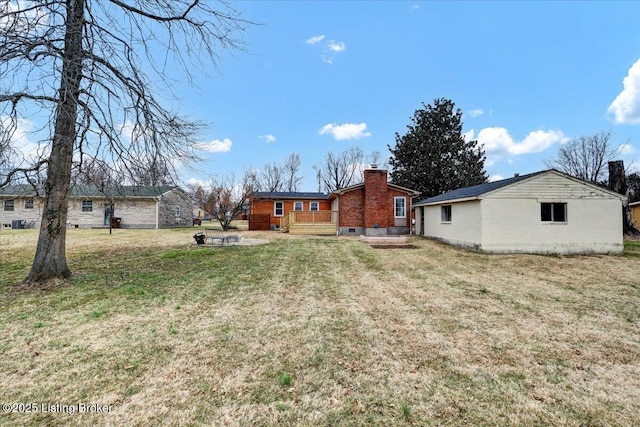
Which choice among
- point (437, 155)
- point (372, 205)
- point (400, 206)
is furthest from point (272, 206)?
point (437, 155)

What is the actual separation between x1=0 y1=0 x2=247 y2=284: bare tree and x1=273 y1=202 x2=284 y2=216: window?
18.0 meters

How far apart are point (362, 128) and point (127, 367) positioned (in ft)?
130

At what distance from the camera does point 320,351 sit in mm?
3459

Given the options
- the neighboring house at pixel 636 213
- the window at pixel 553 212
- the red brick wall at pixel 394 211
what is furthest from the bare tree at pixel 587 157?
the window at pixel 553 212

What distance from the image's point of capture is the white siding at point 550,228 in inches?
476

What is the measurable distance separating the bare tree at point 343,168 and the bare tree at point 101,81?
3647 cm

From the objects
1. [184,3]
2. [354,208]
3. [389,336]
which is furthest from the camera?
[354,208]

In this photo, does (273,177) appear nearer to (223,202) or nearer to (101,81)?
(223,202)

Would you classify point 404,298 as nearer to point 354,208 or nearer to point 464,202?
point 464,202

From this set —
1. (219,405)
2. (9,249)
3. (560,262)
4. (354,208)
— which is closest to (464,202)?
(560,262)

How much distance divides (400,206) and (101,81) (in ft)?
59.4

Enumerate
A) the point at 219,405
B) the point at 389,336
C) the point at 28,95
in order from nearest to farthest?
1. the point at 219,405
2. the point at 389,336
3. the point at 28,95

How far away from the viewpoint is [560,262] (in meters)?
10.3

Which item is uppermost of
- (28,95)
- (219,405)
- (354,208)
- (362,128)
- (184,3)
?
(362,128)
